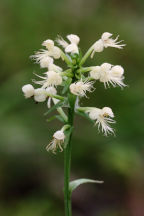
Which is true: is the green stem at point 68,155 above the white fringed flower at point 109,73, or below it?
below

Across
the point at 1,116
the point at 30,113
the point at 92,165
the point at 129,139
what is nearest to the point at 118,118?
the point at 129,139

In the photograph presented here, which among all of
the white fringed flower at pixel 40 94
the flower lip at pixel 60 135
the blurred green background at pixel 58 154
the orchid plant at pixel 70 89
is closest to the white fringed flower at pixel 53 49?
the orchid plant at pixel 70 89

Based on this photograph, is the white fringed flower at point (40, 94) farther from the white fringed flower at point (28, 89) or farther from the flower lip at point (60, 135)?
the flower lip at point (60, 135)

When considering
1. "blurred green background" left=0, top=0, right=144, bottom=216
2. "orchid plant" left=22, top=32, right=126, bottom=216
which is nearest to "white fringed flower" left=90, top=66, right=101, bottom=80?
"orchid plant" left=22, top=32, right=126, bottom=216

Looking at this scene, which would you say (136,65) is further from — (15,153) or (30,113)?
(15,153)

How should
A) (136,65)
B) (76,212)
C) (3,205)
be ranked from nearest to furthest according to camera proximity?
(3,205) < (76,212) < (136,65)

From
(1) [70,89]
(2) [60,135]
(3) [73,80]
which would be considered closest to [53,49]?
(3) [73,80]

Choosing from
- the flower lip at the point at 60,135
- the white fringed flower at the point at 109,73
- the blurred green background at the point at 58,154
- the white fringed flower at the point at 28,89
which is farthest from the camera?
the blurred green background at the point at 58,154

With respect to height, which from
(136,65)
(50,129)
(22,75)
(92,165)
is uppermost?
(136,65)

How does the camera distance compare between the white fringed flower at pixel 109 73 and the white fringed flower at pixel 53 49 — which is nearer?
the white fringed flower at pixel 109 73

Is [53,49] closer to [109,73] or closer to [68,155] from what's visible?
[109,73]

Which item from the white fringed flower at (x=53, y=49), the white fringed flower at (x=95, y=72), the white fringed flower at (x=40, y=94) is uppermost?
the white fringed flower at (x=53, y=49)
